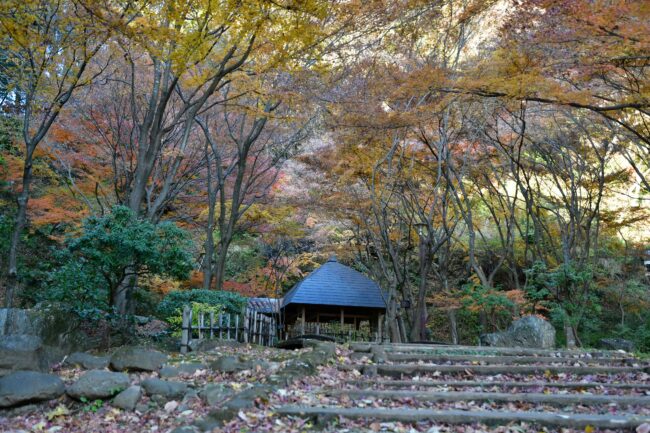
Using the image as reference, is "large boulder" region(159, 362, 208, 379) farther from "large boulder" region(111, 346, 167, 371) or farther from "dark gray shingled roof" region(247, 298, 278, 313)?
"dark gray shingled roof" region(247, 298, 278, 313)

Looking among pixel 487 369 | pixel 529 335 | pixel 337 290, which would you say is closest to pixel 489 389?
pixel 487 369

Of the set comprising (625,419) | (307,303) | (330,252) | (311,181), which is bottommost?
(625,419)

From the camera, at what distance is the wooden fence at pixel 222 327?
869 cm

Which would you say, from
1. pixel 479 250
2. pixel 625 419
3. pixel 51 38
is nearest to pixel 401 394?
pixel 625 419

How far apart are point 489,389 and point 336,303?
11145mm

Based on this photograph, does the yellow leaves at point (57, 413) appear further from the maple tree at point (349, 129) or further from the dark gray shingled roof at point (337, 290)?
the dark gray shingled roof at point (337, 290)

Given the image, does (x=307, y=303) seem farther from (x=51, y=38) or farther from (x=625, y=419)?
(x=625, y=419)

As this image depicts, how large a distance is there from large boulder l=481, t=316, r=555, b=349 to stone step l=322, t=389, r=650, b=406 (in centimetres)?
615

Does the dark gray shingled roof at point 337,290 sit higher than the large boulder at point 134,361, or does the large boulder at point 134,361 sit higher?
the dark gray shingled roof at point 337,290

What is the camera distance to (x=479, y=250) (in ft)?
71.2

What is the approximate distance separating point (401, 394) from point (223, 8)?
6193 mm

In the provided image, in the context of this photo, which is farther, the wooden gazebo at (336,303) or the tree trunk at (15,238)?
the wooden gazebo at (336,303)

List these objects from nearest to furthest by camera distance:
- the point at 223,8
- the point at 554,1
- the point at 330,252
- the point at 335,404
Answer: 1. the point at 335,404
2. the point at 554,1
3. the point at 223,8
4. the point at 330,252

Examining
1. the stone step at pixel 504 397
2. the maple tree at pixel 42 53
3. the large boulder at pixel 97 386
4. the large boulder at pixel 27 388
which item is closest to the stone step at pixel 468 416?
the stone step at pixel 504 397
